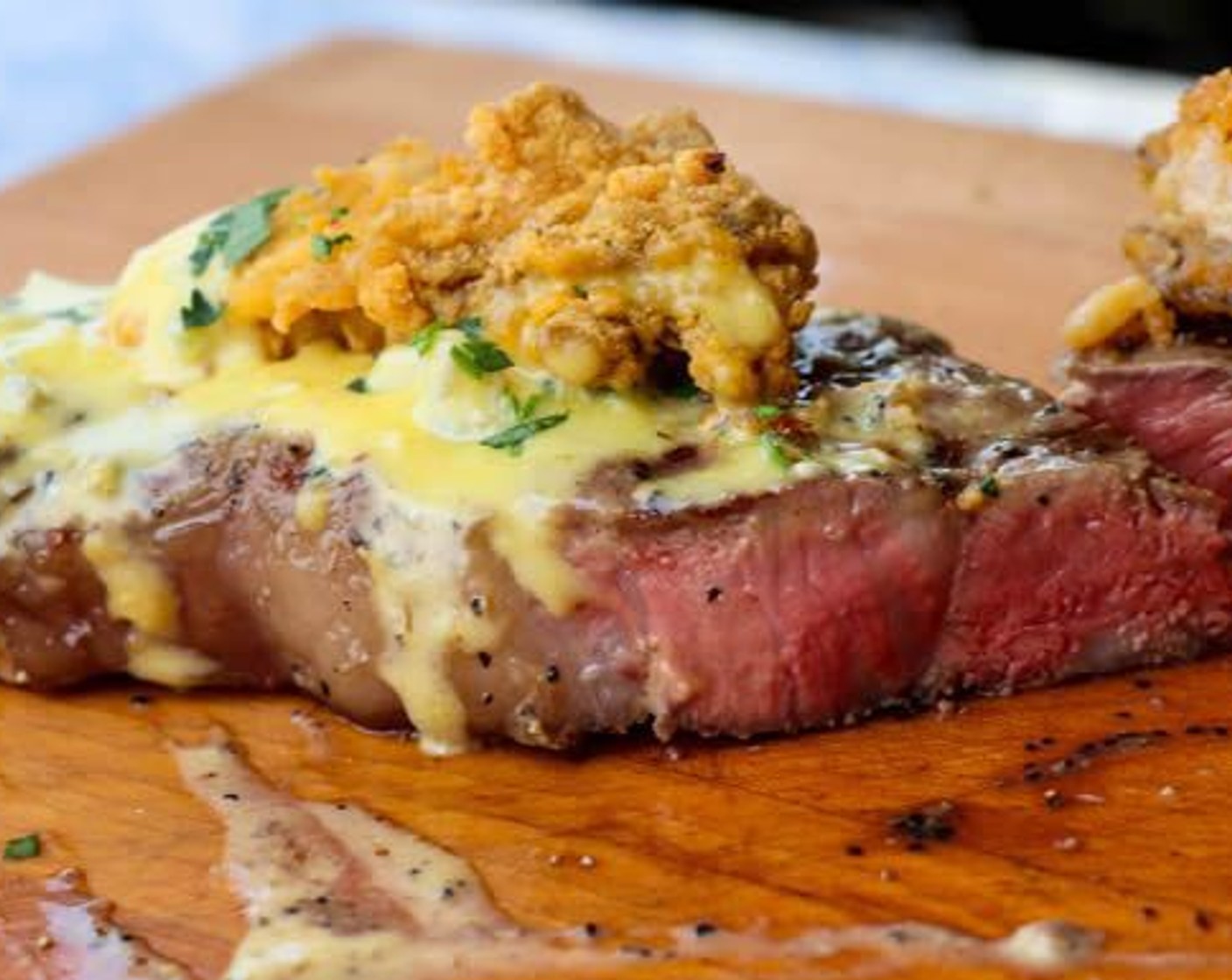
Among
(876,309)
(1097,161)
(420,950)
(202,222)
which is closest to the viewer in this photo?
(420,950)

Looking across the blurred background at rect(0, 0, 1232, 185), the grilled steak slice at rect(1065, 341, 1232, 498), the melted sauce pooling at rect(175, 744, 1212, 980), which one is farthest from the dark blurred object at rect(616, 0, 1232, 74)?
the melted sauce pooling at rect(175, 744, 1212, 980)

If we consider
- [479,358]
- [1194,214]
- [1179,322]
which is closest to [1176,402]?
[1179,322]

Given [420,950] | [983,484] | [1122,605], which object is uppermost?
[983,484]

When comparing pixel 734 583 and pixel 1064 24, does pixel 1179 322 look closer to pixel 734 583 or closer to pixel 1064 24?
pixel 734 583

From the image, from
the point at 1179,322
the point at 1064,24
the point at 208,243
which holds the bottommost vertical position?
the point at 1064,24

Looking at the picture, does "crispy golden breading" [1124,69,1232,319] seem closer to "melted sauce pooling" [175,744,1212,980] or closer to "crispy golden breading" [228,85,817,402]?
"crispy golden breading" [228,85,817,402]

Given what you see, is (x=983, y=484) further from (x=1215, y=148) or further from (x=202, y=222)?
(x=202, y=222)

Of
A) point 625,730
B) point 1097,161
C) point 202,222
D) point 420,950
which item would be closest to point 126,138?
point 202,222
